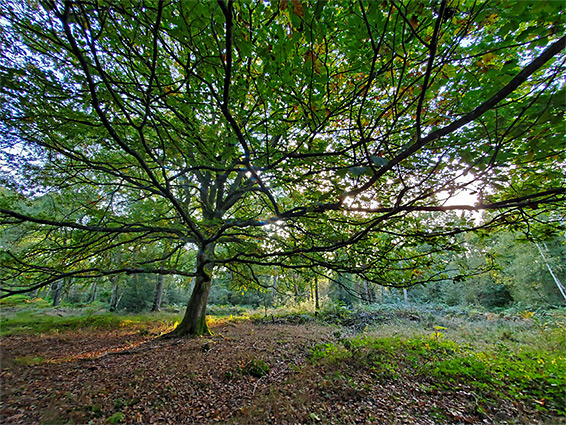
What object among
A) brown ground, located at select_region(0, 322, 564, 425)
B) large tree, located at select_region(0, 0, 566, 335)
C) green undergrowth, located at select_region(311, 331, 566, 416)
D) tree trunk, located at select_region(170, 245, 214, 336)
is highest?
large tree, located at select_region(0, 0, 566, 335)

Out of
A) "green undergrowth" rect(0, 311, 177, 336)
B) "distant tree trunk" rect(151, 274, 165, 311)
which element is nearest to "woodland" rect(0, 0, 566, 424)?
"green undergrowth" rect(0, 311, 177, 336)

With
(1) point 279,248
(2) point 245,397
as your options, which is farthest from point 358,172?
(2) point 245,397

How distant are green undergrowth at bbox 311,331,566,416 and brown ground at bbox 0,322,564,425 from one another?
25cm

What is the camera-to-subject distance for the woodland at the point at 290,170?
1486mm

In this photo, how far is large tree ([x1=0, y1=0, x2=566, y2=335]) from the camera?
51.4 inches

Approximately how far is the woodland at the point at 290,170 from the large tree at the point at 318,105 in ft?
0.12

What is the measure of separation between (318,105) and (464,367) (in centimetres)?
628

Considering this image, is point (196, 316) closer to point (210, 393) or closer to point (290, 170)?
point (210, 393)

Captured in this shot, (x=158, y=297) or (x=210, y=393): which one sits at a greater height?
(x=158, y=297)

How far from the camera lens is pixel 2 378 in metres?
3.95

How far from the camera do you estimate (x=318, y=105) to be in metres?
2.19

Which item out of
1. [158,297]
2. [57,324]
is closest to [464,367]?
[57,324]

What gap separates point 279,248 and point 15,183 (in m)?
5.12

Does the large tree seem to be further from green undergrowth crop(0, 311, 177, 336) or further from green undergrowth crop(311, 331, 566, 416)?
green undergrowth crop(0, 311, 177, 336)
